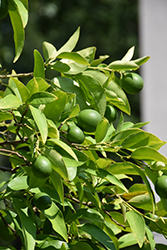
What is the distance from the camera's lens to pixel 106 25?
6184 mm

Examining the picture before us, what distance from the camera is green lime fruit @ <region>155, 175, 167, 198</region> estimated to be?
1.42ft

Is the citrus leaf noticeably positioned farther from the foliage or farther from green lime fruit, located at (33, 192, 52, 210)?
green lime fruit, located at (33, 192, 52, 210)

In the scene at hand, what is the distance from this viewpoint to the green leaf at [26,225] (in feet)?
1.36

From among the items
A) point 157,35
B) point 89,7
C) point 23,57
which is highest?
point 157,35

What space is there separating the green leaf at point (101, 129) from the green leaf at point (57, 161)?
85 millimetres

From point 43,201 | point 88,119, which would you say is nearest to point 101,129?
point 88,119

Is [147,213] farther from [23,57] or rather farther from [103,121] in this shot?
[23,57]

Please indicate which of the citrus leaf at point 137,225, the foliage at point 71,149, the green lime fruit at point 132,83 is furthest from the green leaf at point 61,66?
the citrus leaf at point 137,225

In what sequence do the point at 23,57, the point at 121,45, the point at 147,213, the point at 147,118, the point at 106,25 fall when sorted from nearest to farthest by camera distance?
the point at 147,213 < the point at 147,118 < the point at 23,57 < the point at 121,45 < the point at 106,25

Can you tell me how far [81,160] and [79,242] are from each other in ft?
0.43

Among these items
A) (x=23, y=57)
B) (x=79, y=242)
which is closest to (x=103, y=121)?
(x=79, y=242)

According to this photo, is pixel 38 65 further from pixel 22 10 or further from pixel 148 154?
pixel 148 154

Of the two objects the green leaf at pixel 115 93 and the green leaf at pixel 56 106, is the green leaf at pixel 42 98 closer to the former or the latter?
the green leaf at pixel 56 106

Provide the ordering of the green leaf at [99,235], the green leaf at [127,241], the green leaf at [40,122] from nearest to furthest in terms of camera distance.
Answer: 1. the green leaf at [40,122]
2. the green leaf at [99,235]
3. the green leaf at [127,241]
